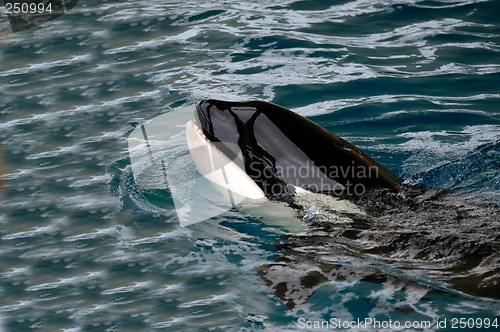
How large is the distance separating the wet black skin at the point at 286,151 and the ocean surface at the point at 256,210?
10.2 inches

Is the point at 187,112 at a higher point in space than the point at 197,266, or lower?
higher

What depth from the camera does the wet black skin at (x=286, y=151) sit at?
548cm

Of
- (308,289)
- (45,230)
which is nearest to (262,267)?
(308,289)

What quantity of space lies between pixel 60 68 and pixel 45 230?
4.86m

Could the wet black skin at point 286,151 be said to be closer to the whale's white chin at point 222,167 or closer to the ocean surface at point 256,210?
the whale's white chin at point 222,167

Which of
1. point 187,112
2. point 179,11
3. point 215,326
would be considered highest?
point 179,11

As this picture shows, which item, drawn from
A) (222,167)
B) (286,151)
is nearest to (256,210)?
(222,167)

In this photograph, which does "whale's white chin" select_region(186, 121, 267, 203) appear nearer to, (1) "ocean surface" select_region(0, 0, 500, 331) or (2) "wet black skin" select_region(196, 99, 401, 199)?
(2) "wet black skin" select_region(196, 99, 401, 199)

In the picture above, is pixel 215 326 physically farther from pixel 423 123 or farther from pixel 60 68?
pixel 60 68

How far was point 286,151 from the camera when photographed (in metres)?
5.54

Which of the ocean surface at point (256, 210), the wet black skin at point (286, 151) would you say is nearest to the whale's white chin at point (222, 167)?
the wet black skin at point (286, 151)

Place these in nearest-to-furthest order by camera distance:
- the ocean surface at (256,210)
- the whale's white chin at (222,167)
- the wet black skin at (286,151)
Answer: the ocean surface at (256,210)
the wet black skin at (286,151)
the whale's white chin at (222,167)

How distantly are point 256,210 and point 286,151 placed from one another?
65cm

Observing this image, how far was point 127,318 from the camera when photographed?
15.8ft
